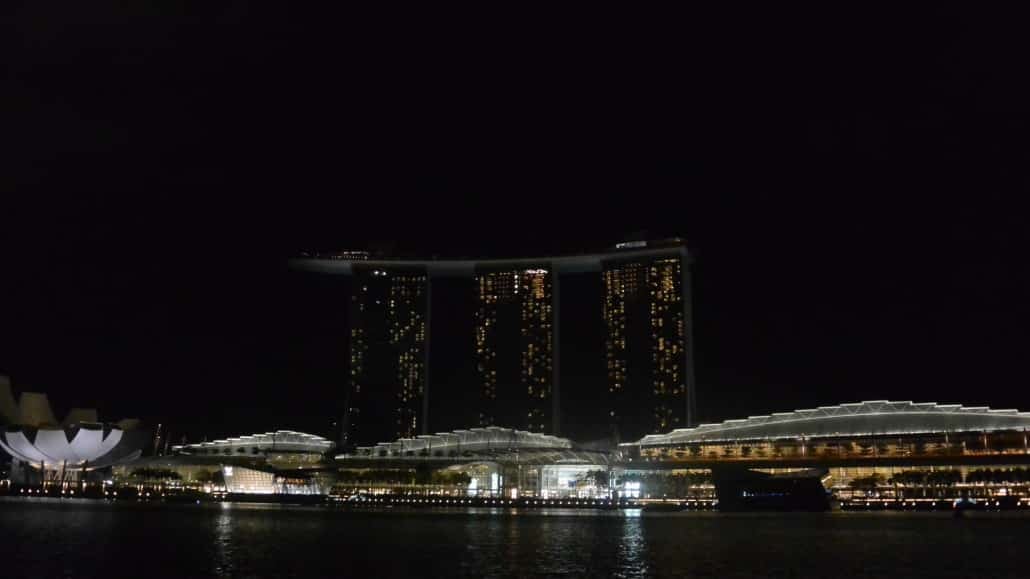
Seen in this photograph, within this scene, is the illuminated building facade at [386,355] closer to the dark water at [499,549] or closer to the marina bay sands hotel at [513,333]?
the marina bay sands hotel at [513,333]

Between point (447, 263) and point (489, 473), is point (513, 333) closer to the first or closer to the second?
point (447, 263)

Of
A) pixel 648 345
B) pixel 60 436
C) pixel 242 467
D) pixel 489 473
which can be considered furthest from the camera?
pixel 648 345

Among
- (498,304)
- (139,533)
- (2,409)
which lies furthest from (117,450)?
(139,533)

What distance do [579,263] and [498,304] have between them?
13644mm

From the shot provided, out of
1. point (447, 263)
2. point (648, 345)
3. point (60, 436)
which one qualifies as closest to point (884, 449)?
point (648, 345)

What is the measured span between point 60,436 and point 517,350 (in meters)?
62.4

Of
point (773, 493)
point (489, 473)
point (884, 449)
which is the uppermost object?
point (884, 449)

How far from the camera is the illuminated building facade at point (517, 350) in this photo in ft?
467

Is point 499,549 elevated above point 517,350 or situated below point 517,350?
below

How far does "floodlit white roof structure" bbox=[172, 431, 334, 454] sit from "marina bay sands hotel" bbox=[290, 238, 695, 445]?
14.6m

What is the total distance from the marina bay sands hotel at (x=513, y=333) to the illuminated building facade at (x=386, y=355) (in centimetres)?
15

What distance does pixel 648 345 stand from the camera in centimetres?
13250

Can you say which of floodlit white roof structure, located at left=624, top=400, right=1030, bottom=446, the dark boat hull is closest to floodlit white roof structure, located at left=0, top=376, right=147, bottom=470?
floodlit white roof structure, located at left=624, top=400, right=1030, bottom=446

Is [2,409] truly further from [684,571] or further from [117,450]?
[684,571]
